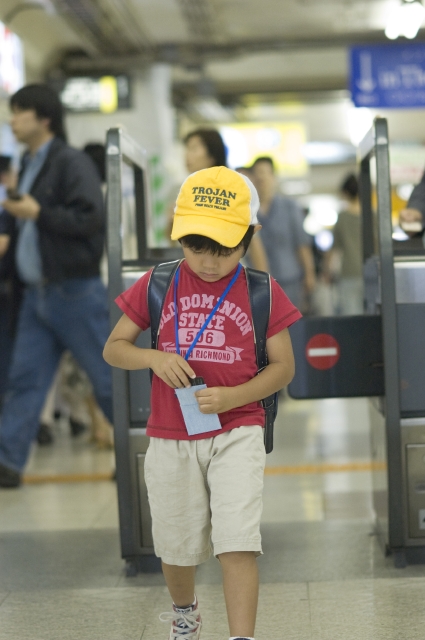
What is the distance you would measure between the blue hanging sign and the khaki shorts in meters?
9.90

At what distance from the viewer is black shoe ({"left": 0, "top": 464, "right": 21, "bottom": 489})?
4797 mm

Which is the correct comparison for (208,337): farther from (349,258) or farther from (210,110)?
(210,110)

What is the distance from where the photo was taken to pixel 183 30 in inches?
482

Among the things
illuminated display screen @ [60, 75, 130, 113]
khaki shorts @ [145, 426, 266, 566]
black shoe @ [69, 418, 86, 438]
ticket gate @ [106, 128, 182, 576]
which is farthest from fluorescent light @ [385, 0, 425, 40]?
khaki shorts @ [145, 426, 266, 566]

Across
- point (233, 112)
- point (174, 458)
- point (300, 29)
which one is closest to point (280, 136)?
point (233, 112)

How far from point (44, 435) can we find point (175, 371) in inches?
171

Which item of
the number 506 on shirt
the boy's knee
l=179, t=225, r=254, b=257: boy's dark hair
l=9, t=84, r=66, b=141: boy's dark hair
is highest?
l=9, t=84, r=66, b=141: boy's dark hair

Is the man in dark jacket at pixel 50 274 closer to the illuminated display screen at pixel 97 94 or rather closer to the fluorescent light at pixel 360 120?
the illuminated display screen at pixel 97 94

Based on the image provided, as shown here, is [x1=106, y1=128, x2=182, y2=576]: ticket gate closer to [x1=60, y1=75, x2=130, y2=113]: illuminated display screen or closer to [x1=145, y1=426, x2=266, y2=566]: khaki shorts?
[x1=145, y1=426, x2=266, y2=566]: khaki shorts

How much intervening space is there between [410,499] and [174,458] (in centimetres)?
124

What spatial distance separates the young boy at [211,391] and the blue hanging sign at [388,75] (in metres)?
9.77

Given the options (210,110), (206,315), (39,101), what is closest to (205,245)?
(206,315)

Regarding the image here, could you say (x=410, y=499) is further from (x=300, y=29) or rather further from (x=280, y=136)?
(x=280, y=136)

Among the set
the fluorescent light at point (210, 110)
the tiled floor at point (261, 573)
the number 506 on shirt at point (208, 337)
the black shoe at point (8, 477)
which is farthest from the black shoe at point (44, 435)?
the fluorescent light at point (210, 110)
